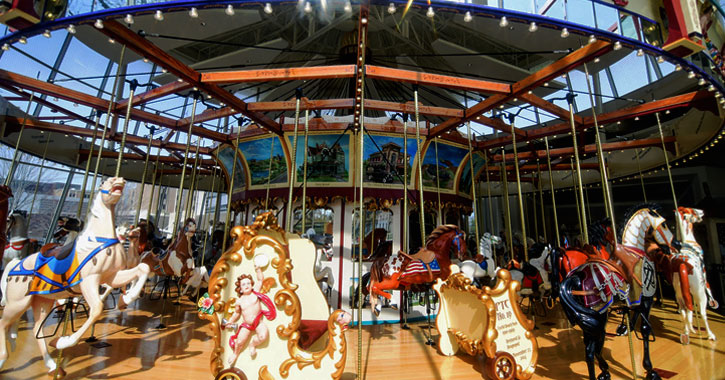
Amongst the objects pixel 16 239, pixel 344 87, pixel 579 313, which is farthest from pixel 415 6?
pixel 16 239

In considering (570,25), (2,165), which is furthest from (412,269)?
(2,165)

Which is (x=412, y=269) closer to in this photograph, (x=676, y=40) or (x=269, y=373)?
(x=269, y=373)

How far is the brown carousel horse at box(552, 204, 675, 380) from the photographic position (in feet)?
9.82

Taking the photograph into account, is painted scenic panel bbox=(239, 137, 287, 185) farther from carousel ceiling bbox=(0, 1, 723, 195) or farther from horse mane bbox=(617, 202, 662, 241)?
horse mane bbox=(617, 202, 662, 241)

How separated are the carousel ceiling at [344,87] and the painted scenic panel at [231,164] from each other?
69 millimetres

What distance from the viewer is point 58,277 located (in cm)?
283

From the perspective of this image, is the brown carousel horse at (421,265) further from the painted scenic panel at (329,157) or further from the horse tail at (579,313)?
the painted scenic panel at (329,157)

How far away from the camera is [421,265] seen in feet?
14.4

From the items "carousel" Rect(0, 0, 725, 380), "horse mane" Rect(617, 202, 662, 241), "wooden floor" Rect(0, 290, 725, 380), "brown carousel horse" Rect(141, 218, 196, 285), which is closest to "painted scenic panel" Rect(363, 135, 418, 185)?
"carousel" Rect(0, 0, 725, 380)

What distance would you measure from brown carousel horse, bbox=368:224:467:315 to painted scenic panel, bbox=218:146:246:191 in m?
4.09

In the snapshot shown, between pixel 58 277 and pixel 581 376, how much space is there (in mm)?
5160

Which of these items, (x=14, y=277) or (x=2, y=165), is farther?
(x=2, y=165)

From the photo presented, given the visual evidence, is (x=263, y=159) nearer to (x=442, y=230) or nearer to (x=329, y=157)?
(x=329, y=157)

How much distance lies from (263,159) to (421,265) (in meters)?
4.19
